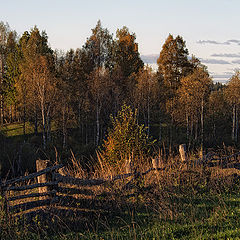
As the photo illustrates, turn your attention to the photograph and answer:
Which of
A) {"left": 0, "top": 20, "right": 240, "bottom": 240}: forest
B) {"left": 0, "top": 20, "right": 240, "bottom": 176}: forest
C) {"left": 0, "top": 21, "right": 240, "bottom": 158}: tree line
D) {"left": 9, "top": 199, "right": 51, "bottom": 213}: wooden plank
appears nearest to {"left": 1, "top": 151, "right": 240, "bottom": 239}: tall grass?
{"left": 0, "top": 20, "right": 240, "bottom": 240}: forest

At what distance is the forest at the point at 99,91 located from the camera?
3422cm

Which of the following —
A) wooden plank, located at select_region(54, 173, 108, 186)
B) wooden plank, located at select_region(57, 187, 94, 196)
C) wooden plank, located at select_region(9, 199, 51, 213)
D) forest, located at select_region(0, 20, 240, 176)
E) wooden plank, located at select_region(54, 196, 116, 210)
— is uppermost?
forest, located at select_region(0, 20, 240, 176)

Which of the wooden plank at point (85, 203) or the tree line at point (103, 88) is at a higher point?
the tree line at point (103, 88)

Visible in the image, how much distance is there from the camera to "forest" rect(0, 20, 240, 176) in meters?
34.2

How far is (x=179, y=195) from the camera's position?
8.12m

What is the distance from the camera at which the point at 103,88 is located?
35.3 m

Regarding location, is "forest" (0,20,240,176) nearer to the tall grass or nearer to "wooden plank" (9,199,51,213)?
the tall grass

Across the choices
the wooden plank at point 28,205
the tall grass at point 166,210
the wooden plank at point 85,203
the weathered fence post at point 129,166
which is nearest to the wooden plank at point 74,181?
the tall grass at point 166,210

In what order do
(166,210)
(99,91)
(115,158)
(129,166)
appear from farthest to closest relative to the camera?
1. (99,91)
2. (115,158)
3. (129,166)
4. (166,210)

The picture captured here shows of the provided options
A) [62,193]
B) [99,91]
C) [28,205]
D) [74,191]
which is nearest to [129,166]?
[74,191]

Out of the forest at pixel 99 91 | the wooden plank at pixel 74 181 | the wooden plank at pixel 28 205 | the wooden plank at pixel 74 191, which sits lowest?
the wooden plank at pixel 28 205

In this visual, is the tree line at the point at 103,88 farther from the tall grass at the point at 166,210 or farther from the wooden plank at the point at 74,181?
the wooden plank at the point at 74,181

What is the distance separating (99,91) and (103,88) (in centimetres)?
78

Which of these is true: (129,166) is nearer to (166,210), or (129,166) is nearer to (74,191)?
(74,191)
